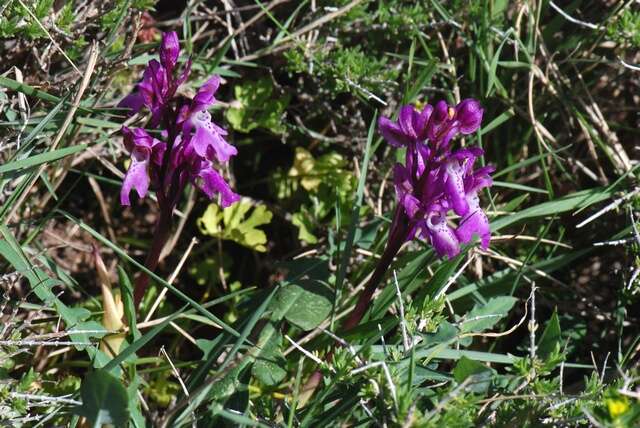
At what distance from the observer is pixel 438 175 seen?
6.07 ft

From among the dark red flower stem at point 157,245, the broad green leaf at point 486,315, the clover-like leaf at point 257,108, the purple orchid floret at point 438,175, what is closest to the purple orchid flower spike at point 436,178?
the purple orchid floret at point 438,175

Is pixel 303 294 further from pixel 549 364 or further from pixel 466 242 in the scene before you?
pixel 549 364

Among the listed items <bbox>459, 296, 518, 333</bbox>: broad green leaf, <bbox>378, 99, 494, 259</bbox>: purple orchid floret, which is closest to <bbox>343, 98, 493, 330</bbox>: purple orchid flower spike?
<bbox>378, 99, 494, 259</bbox>: purple orchid floret

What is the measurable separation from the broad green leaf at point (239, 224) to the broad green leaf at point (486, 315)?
2.37 feet

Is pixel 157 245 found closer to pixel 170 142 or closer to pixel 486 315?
pixel 170 142

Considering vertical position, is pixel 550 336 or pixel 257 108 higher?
pixel 257 108

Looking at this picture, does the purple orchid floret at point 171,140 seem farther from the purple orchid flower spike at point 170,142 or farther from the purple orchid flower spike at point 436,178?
the purple orchid flower spike at point 436,178

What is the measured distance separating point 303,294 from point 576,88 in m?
1.16

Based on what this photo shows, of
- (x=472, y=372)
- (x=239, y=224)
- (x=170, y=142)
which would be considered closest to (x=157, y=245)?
(x=170, y=142)

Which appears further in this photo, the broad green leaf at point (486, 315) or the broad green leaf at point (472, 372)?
the broad green leaf at point (486, 315)

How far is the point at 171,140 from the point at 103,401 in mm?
577

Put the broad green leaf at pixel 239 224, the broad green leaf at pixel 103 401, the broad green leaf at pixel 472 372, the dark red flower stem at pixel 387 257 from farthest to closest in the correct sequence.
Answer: the broad green leaf at pixel 239 224, the dark red flower stem at pixel 387 257, the broad green leaf at pixel 472 372, the broad green leaf at pixel 103 401

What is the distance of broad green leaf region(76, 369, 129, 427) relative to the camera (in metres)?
1.58

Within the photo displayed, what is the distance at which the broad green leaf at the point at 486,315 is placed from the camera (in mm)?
1995
